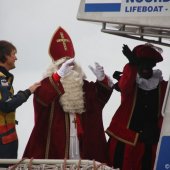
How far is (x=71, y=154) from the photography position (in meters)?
6.27

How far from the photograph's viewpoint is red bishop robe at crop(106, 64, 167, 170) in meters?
6.11

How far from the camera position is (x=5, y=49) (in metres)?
6.11

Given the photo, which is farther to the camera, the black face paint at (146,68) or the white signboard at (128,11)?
the black face paint at (146,68)

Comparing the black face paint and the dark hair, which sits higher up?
the dark hair

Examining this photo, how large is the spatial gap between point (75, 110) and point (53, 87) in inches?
15.5

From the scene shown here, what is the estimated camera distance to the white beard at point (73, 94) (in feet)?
20.8

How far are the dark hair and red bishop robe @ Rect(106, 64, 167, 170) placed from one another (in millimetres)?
1098

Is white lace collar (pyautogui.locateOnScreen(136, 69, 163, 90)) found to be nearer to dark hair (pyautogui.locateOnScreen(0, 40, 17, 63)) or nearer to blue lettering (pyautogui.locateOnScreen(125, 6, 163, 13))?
dark hair (pyautogui.locateOnScreen(0, 40, 17, 63))

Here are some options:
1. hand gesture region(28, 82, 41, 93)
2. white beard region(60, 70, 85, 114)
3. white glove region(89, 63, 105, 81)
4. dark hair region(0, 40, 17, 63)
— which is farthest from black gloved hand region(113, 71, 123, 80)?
dark hair region(0, 40, 17, 63)

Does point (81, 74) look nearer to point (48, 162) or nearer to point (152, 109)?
point (152, 109)

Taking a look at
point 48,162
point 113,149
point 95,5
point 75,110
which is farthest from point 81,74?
point 48,162

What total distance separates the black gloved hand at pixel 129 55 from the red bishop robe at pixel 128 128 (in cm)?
5

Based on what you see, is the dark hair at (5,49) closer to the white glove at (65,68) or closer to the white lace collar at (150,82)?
the white glove at (65,68)

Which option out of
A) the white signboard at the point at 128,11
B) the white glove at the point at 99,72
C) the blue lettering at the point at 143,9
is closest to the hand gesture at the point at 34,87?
the white glove at the point at 99,72
